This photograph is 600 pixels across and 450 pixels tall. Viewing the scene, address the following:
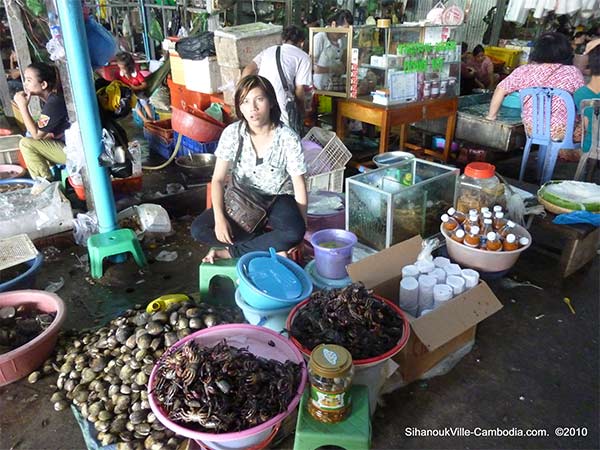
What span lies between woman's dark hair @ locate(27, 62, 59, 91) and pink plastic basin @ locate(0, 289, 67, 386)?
1964 millimetres

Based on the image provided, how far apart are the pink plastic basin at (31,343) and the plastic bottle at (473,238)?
2418 millimetres

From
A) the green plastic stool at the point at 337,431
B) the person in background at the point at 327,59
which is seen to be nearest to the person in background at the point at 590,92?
the person in background at the point at 327,59

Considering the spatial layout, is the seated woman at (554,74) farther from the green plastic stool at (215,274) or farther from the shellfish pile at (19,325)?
the shellfish pile at (19,325)

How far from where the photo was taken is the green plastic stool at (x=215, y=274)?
9.12ft

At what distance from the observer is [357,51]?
4.61 meters

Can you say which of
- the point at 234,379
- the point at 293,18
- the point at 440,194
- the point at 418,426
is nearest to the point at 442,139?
the point at 440,194

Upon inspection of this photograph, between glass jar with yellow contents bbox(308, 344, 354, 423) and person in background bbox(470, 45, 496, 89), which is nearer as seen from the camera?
glass jar with yellow contents bbox(308, 344, 354, 423)

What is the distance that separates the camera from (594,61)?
15.1 ft

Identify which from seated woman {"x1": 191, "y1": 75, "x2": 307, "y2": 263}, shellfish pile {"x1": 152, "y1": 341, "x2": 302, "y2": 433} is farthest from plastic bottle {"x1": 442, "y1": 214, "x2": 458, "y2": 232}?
shellfish pile {"x1": 152, "y1": 341, "x2": 302, "y2": 433}

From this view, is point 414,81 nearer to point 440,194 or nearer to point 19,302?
point 440,194

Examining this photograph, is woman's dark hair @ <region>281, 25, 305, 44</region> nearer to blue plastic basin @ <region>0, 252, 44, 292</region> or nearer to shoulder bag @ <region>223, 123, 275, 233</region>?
shoulder bag @ <region>223, 123, 275, 233</region>

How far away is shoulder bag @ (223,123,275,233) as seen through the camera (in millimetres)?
2818

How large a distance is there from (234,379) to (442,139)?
457 cm

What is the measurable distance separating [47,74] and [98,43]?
0.93 metres
